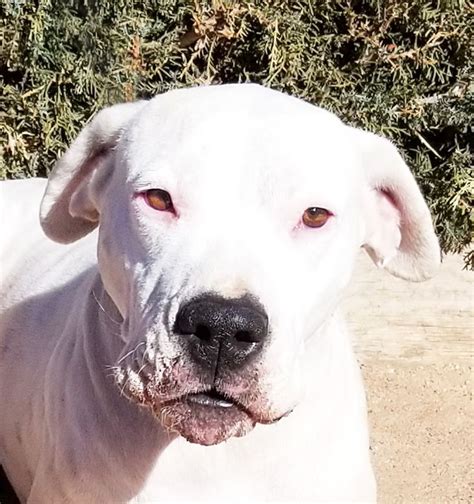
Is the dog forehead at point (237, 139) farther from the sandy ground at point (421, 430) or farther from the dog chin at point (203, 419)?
the sandy ground at point (421, 430)

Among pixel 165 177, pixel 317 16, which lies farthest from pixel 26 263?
pixel 317 16

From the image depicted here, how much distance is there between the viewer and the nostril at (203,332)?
2.37 m

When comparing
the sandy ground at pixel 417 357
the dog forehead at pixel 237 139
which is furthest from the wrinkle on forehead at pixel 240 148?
the sandy ground at pixel 417 357

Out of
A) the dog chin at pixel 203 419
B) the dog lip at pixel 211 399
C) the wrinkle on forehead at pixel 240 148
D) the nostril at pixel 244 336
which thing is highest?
the wrinkle on forehead at pixel 240 148

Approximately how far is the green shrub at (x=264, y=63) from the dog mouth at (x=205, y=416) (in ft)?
9.73

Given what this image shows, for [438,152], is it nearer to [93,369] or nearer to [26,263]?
[26,263]

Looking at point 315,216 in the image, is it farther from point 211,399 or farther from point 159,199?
point 211,399

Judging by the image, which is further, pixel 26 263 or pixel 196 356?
pixel 26 263

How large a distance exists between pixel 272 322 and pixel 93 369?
822mm

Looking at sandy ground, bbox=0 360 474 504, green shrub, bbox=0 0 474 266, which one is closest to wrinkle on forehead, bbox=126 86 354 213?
sandy ground, bbox=0 360 474 504

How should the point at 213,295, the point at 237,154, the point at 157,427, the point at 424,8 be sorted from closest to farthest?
the point at 213,295
the point at 237,154
the point at 157,427
the point at 424,8

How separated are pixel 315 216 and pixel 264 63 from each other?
2924 mm

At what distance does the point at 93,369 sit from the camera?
120 inches

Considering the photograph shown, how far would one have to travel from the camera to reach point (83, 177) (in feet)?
9.98
